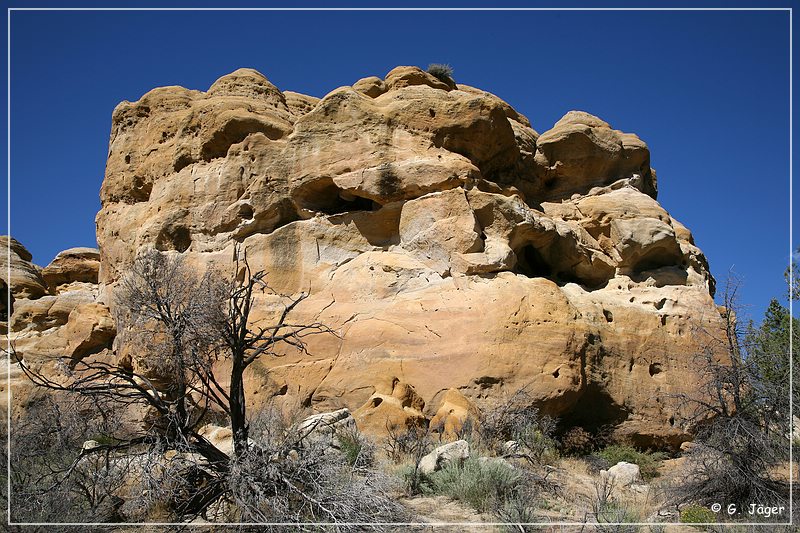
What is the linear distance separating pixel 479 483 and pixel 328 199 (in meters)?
9.48

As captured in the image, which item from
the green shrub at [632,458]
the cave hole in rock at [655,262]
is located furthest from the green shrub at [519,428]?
the cave hole in rock at [655,262]

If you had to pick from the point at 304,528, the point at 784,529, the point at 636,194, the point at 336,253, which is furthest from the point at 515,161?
the point at 304,528

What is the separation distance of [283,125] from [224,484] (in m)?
11.6

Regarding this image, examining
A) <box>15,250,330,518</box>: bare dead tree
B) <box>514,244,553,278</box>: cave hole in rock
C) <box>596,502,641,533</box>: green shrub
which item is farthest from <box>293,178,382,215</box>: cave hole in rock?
<box>596,502,641,533</box>: green shrub

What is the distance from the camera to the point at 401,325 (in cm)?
1557

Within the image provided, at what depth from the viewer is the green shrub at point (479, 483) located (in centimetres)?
1062

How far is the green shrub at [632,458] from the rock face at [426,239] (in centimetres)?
65

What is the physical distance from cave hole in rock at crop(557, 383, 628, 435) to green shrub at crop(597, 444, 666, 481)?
63 cm

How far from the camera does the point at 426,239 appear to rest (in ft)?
55.1

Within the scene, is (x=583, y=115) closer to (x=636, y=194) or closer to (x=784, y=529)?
(x=636, y=194)

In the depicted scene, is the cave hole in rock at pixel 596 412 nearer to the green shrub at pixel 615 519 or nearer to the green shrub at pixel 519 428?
the green shrub at pixel 519 428

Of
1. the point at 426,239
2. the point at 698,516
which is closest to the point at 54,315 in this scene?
the point at 426,239

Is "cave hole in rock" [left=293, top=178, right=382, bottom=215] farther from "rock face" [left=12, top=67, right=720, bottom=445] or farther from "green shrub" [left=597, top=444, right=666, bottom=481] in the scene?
"green shrub" [left=597, top=444, right=666, bottom=481]

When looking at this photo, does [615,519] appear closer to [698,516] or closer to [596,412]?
[698,516]
